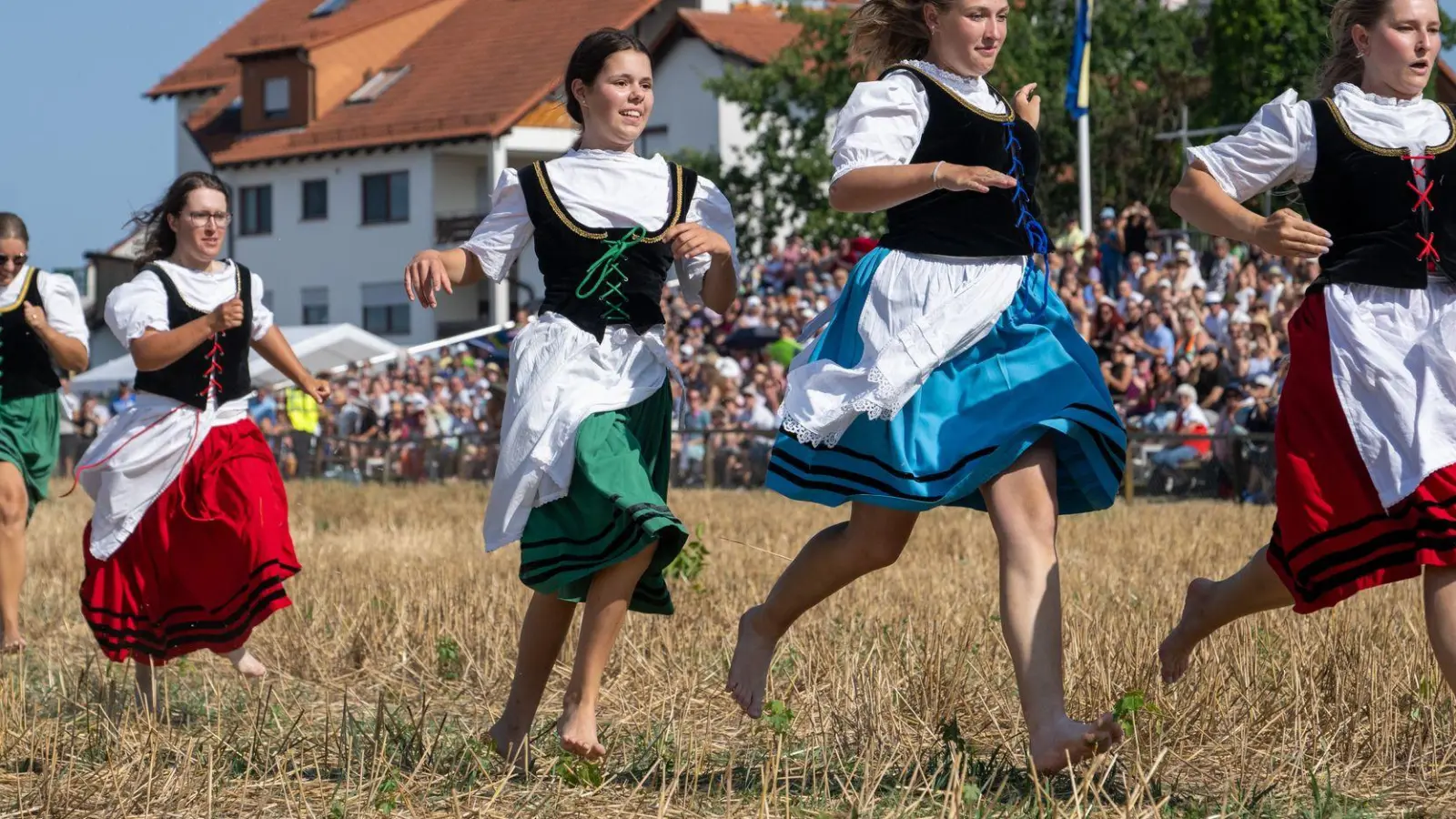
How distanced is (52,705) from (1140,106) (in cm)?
2905

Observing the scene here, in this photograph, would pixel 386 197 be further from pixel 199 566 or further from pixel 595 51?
pixel 595 51

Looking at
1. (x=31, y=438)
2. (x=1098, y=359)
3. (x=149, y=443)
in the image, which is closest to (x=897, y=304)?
(x=149, y=443)

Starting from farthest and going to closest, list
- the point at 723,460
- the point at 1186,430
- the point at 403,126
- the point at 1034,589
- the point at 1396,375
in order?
the point at 403,126
the point at 723,460
the point at 1186,430
the point at 1034,589
the point at 1396,375

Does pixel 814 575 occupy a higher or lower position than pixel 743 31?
higher

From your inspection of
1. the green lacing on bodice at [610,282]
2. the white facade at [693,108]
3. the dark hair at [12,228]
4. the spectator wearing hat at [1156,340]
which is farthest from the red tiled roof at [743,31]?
the green lacing on bodice at [610,282]

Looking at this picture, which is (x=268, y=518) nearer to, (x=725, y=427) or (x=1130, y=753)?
(x=1130, y=753)

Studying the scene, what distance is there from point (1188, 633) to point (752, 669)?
1069mm

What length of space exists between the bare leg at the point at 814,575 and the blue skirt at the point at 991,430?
13 cm

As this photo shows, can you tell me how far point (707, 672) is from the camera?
21.3ft

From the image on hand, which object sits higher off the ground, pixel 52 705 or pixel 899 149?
pixel 899 149

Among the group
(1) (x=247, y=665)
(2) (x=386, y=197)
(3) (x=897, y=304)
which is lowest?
(2) (x=386, y=197)

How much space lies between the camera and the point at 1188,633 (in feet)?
17.0

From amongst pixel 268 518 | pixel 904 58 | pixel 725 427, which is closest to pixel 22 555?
pixel 268 518

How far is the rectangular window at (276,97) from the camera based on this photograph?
49.3 metres
